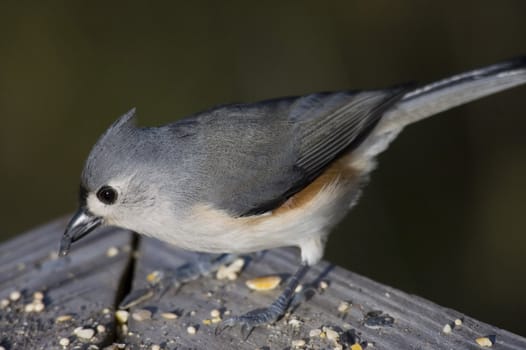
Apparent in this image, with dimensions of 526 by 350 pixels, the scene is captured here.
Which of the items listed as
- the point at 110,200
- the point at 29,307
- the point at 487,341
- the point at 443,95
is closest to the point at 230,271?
the point at 110,200

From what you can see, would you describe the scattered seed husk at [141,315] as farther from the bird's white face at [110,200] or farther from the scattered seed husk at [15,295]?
the scattered seed husk at [15,295]

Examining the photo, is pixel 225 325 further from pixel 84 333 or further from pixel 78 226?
pixel 78 226

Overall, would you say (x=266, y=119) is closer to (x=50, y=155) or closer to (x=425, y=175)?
(x=425, y=175)

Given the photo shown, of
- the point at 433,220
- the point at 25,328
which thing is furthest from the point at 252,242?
the point at 433,220

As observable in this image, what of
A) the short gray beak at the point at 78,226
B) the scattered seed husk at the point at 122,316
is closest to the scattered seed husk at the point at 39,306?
the short gray beak at the point at 78,226

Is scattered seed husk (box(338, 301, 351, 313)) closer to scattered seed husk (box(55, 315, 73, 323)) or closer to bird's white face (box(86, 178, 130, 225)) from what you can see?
bird's white face (box(86, 178, 130, 225))

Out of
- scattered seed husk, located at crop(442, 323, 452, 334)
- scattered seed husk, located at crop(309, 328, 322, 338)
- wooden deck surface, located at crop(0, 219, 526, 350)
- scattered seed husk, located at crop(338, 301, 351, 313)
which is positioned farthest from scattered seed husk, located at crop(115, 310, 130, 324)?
scattered seed husk, located at crop(442, 323, 452, 334)
